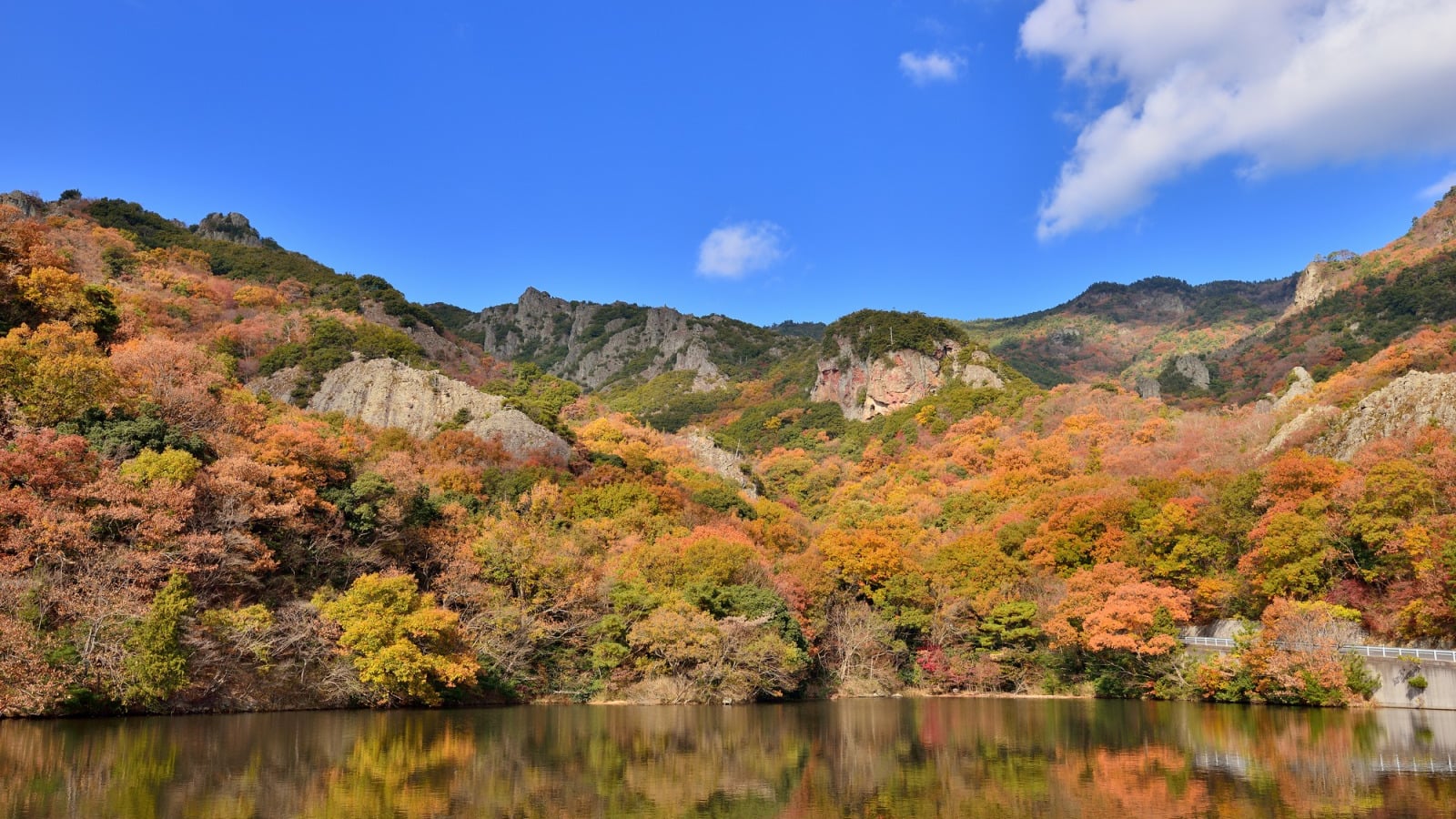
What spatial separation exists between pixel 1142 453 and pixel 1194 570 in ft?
71.2

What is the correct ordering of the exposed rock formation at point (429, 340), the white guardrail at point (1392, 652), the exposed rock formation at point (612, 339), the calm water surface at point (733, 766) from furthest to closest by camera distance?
1. the exposed rock formation at point (612, 339)
2. the exposed rock formation at point (429, 340)
3. the white guardrail at point (1392, 652)
4. the calm water surface at point (733, 766)

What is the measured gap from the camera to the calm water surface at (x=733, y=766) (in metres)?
15.6

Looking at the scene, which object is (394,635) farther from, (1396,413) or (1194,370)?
(1194,370)

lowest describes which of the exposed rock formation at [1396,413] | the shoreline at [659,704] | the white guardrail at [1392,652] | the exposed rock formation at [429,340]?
the shoreline at [659,704]

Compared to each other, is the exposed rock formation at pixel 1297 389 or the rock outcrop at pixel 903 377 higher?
the rock outcrop at pixel 903 377

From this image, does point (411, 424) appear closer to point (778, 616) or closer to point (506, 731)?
point (778, 616)

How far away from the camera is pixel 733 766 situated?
21156 millimetres

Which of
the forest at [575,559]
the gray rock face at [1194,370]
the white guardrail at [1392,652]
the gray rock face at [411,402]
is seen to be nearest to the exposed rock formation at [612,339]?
the gray rock face at [1194,370]

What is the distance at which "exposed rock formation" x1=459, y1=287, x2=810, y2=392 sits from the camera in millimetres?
145250

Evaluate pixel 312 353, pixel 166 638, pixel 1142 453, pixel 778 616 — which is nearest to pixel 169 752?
pixel 166 638

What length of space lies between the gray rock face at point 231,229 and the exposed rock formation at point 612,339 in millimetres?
48412

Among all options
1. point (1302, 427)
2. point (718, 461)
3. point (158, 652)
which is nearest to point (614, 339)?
point (718, 461)

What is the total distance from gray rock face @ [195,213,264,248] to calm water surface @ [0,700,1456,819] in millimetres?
87928

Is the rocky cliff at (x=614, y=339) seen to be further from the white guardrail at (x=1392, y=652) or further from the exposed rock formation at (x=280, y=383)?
the white guardrail at (x=1392, y=652)
